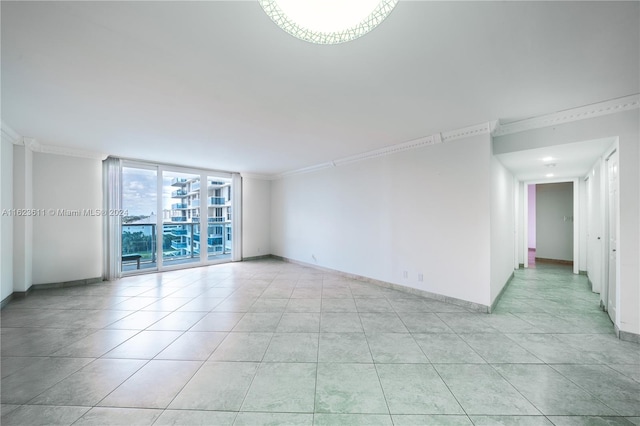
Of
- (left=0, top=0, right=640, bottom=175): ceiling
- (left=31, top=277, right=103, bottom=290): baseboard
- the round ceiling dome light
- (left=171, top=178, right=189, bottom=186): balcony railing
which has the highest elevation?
(left=0, top=0, right=640, bottom=175): ceiling

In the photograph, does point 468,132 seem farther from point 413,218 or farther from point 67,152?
point 67,152

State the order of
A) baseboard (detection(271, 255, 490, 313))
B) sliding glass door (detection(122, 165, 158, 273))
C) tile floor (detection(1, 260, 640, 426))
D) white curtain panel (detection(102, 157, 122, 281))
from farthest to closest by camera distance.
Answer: sliding glass door (detection(122, 165, 158, 273)) < white curtain panel (detection(102, 157, 122, 281)) < baseboard (detection(271, 255, 490, 313)) < tile floor (detection(1, 260, 640, 426))

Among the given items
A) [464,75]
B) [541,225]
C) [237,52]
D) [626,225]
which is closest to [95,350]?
[237,52]

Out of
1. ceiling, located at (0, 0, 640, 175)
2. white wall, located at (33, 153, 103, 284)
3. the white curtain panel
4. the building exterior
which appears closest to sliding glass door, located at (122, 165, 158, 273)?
the white curtain panel

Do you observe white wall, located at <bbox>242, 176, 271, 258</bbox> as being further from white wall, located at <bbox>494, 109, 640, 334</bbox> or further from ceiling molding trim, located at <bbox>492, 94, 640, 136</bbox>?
white wall, located at <bbox>494, 109, 640, 334</bbox>

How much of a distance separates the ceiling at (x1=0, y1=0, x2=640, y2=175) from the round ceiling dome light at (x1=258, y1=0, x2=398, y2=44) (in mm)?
394

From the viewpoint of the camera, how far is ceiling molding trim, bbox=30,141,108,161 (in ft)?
14.5

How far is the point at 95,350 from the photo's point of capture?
8.37 feet

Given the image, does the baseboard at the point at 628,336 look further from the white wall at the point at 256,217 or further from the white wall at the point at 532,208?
the white wall at the point at 256,217

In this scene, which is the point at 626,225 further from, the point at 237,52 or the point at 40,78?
the point at 40,78

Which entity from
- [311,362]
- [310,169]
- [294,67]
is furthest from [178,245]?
[294,67]

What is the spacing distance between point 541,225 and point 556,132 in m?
6.37

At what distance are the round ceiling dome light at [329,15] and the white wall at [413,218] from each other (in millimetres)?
3077

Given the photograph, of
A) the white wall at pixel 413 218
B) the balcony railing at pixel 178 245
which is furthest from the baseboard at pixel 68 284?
the white wall at pixel 413 218
